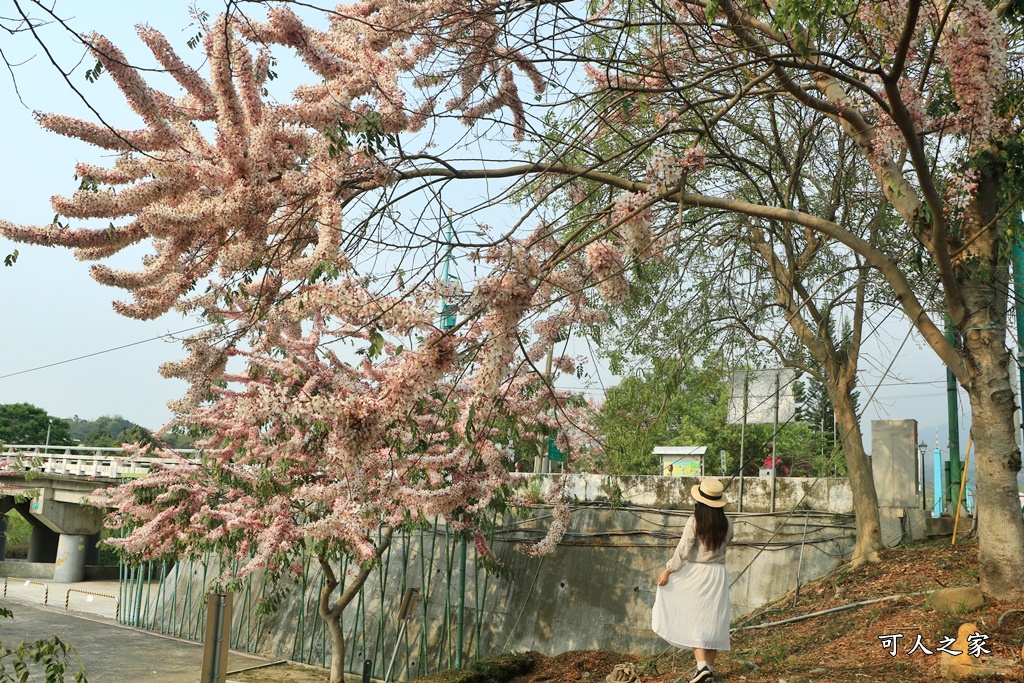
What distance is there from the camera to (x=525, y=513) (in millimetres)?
11695

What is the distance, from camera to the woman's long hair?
19.2ft

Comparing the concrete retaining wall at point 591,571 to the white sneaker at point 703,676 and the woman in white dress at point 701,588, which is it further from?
the white sneaker at point 703,676

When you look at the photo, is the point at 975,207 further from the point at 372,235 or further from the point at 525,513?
the point at 525,513

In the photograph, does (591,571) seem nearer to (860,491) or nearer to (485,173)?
(860,491)

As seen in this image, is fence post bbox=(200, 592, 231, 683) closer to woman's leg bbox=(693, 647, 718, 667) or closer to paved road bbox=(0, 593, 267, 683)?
woman's leg bbox=(693, 647, 718, 667)

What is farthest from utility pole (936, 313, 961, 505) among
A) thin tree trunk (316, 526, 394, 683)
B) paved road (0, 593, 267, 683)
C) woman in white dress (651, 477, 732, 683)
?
paved road (0, 593, 267, 683)

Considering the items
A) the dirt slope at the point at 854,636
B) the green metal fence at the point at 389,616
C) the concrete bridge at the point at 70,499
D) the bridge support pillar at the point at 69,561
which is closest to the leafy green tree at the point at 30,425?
the concrete bridge at the point at 70,499

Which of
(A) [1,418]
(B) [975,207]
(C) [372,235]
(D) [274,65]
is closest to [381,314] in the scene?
(C) [372,235]

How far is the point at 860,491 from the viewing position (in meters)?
9.37

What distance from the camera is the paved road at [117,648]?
12.7m

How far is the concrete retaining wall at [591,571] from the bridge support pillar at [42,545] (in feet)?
99.0

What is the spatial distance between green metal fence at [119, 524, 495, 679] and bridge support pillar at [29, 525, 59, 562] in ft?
84.6

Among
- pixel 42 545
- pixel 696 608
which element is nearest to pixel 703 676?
pixel 696 608

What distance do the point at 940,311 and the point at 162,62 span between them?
772 centimetres
